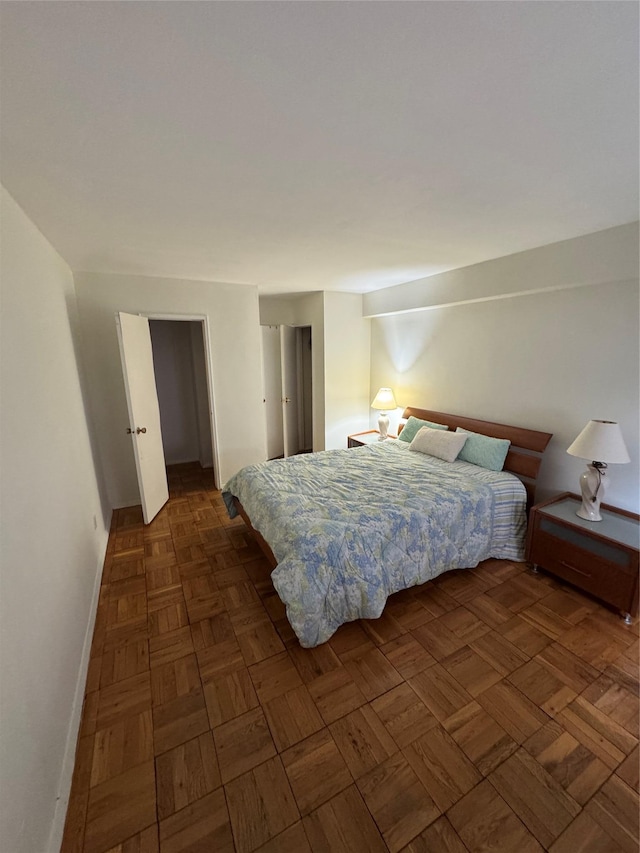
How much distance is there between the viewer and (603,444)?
216 centimetres

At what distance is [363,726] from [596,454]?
207 cm

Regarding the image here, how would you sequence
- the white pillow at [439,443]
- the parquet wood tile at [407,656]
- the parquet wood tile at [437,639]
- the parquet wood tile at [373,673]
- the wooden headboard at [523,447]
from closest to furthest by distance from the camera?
the parquet wood tile at [373,673]
the parquet wood tile at [407,656]
the parquet wood tile at [437,639]
the wooden headboard at [523,447]
the white pillow at [439,443]

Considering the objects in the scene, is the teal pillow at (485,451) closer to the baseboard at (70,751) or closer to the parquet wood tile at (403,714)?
the parquet wood tile at (403,714)

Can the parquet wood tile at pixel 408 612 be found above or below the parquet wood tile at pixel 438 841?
above

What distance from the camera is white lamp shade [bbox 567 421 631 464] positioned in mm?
2127

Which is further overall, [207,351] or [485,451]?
[207,351]

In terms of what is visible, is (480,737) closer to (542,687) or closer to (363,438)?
(542,687)

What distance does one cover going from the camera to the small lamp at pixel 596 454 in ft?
7.02

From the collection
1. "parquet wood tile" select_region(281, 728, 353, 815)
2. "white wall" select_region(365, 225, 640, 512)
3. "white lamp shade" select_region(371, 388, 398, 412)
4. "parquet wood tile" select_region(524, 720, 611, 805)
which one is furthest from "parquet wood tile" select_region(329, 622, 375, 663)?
"white lamp shade" select_region(371, 388, 398, 412)

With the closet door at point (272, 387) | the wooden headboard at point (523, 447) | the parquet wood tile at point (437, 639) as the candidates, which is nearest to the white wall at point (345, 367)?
the closet door at point (272, 387)

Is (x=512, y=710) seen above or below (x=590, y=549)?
below

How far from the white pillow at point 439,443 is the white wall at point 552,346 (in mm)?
390

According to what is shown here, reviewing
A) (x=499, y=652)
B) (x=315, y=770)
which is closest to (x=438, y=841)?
(x=315, y=770)

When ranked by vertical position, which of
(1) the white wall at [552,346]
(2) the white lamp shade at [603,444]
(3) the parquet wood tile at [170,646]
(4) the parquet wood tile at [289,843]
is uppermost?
(1) the white wall at [552,346]
